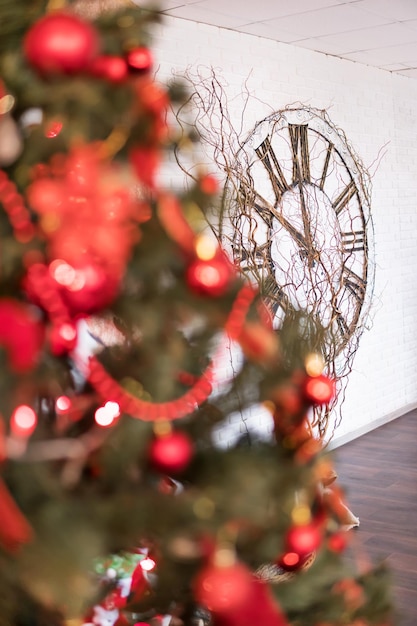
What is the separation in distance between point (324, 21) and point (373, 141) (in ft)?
4.86

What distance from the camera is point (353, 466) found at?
4699 mm

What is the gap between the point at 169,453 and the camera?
0.92m

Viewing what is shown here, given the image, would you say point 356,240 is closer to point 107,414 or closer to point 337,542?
point 337,542

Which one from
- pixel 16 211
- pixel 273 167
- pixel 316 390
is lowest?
pixel 273 167

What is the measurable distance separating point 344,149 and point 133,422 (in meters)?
4.44

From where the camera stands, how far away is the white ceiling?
12.4 feet

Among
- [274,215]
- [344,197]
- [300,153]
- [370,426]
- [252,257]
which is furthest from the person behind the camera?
[370,426]

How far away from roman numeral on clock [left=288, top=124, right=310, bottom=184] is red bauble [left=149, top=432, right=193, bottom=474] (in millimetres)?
3853

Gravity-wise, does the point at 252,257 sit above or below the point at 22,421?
below

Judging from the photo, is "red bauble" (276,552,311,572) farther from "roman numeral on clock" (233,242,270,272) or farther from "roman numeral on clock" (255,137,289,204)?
"roman numeral on clock" (255,137,289,204)

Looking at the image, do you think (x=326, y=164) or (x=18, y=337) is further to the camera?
(x=326, y=164)

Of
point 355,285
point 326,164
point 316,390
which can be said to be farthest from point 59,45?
point 355,285

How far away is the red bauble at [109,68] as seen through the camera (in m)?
1.00

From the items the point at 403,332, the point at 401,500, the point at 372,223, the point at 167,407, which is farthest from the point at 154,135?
the point at 403,332
